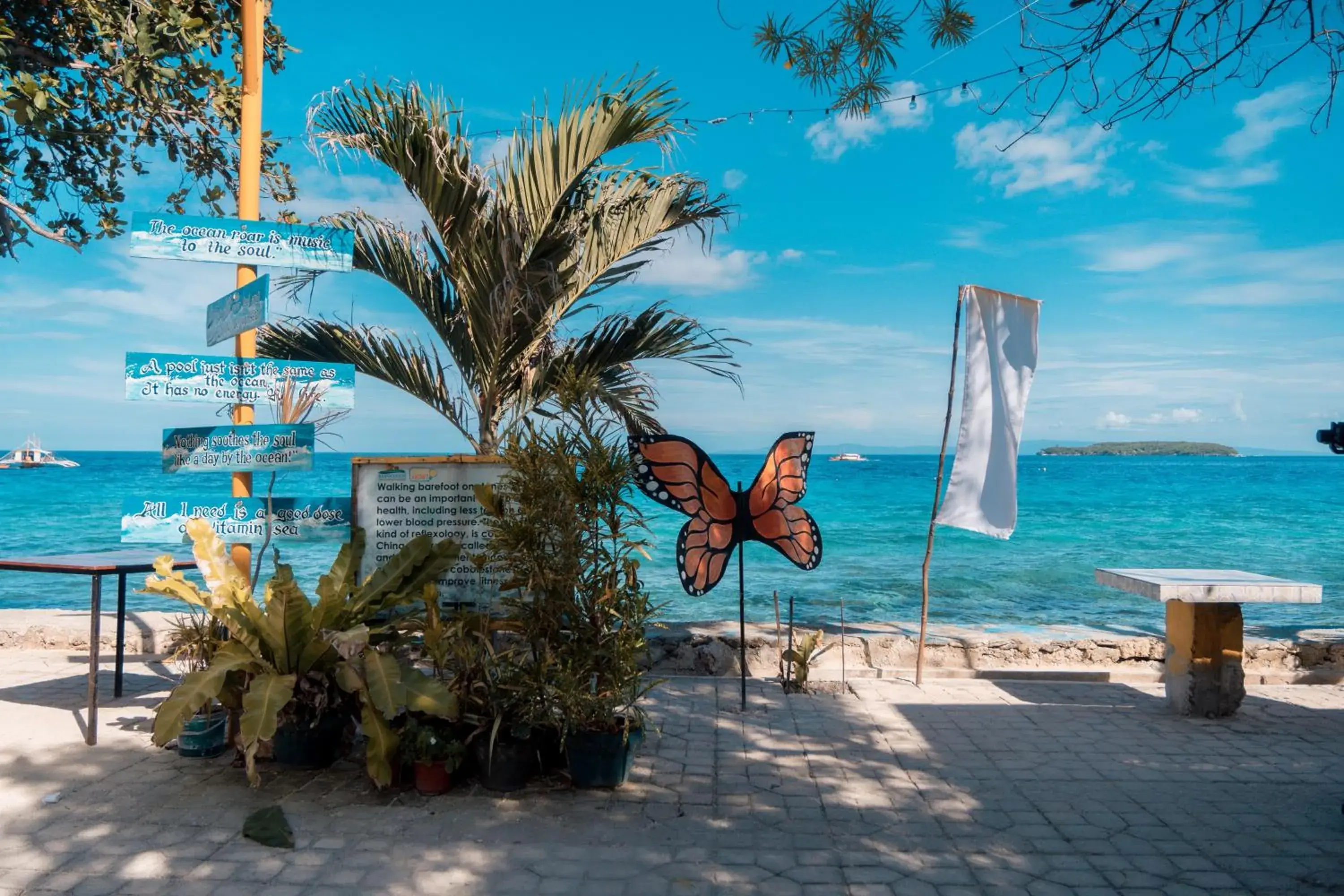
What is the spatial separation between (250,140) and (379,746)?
11.0 feet

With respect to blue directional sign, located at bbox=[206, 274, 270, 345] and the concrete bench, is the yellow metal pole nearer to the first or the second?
blue directional sign, located at bbox=[206, 274, 270, 345]

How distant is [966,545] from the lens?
22.4 meters

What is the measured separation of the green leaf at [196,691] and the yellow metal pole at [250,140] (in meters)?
0.76

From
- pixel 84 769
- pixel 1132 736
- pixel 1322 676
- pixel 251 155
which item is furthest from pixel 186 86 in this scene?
pixel 1322 676

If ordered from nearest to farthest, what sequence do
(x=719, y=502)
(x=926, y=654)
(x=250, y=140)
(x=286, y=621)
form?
(x=286, y=621), (x=250, y=140), (x=719, y=502), (x=926, y=654)

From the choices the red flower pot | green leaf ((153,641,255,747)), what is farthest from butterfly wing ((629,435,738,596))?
green leaf ((153,641,255,747))

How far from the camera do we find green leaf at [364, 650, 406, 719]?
151 inches

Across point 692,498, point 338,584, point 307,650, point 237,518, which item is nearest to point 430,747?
point 307,650

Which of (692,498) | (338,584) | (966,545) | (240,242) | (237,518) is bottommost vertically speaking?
(966,545)

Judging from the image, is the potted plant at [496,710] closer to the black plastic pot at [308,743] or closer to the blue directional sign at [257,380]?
the black plastic pot at [308,743]

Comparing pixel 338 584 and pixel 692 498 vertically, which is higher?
pixel 692 498

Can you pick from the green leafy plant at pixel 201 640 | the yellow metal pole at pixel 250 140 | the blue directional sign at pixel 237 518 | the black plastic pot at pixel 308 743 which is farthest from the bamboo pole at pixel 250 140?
the black plastic pot at pixel 308 743

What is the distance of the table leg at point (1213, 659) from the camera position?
5.52m

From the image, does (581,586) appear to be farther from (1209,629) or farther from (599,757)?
(1209,629)
